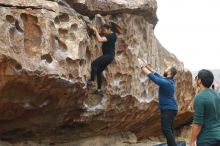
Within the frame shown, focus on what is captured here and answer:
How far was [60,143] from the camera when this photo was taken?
33.1 ft

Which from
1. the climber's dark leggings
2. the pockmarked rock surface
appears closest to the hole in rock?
the pockmarked rock surface

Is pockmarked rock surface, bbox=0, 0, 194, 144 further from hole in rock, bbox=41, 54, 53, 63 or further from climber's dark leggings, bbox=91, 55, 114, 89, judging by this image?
climber's dark leggings, bbox=91, 55, 114, 89

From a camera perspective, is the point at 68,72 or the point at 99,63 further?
the point at 99,63

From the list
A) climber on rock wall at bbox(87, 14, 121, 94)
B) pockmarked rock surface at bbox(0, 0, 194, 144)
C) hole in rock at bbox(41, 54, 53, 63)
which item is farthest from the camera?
climber on rock wall at bbox(87, 14, 121, 94)

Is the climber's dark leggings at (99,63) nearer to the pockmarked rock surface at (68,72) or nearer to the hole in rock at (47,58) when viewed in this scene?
the pockmarked rock surface at (68,72)

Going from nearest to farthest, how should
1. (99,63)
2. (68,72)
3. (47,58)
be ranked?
(47,58)
(68,72)
(99,63)

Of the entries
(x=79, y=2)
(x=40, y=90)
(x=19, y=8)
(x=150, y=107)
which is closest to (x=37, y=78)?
(x=40, y=90)

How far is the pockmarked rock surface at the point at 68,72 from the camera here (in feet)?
25.3

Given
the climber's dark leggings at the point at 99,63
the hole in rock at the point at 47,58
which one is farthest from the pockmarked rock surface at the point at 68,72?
the climber's dark leggings at the point at 99,63

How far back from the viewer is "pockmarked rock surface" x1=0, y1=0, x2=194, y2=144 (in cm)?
770

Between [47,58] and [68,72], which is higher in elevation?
[47,58]

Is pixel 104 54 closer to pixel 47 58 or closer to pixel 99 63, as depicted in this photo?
pixel 99 63

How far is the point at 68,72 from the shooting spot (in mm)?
8250

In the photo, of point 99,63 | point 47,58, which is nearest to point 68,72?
point 47,58
